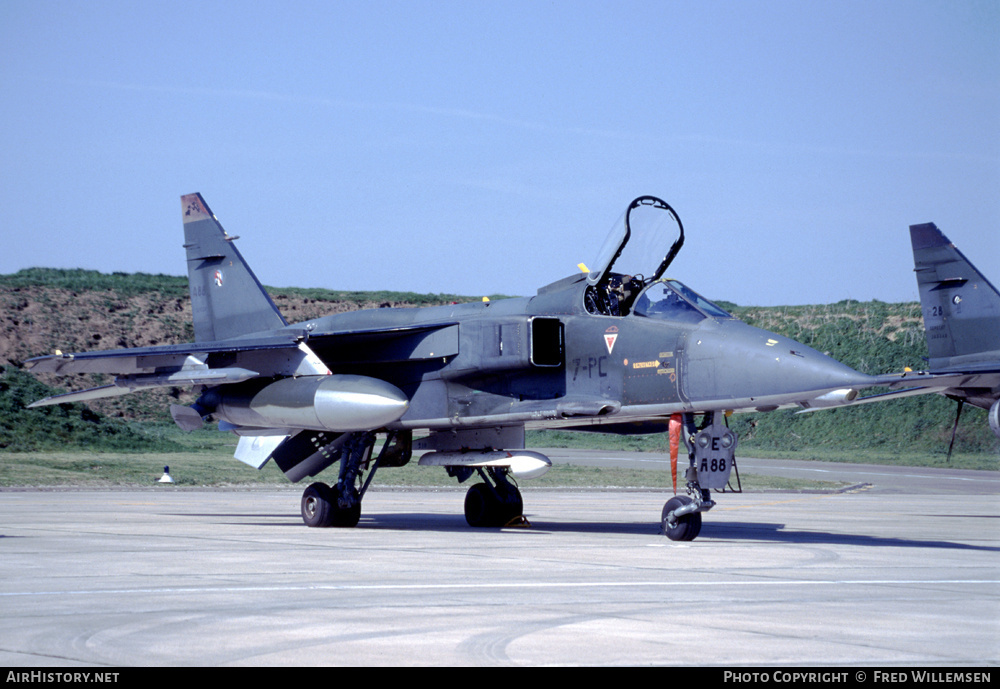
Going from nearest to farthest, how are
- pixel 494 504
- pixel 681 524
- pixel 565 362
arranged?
pixel 681 524, pixel 565 362, pixel 494 504

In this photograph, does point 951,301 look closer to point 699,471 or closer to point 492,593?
point 699,471

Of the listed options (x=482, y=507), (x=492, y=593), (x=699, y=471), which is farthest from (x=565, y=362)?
(x=492, y=593)

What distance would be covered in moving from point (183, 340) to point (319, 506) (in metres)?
53.7

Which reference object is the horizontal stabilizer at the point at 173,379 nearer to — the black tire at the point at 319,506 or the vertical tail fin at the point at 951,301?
the black tire at the point at 319,506

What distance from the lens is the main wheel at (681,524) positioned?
43.9 ft

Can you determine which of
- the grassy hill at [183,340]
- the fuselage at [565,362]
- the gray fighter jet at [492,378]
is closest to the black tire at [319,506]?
the gray fighter jet at [492,378]

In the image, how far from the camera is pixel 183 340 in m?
67.2

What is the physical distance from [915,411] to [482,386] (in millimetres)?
44051

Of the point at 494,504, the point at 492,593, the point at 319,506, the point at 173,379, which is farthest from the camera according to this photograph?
the point at 494,504

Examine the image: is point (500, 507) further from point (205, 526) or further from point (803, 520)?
point (803, 520)

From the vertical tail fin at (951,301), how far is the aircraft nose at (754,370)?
22.0ft

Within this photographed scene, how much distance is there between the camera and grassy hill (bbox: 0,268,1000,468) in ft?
141

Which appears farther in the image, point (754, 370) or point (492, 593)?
point (754, 370)

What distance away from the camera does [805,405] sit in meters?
12.3
